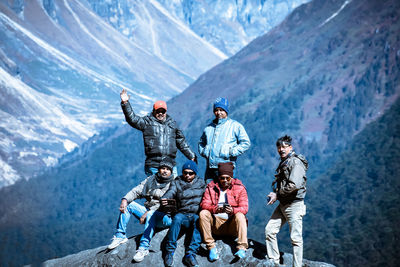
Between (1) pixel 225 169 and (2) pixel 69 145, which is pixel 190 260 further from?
(2) pixel 69 145

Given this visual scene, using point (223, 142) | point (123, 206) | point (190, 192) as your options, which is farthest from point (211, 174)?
point (123, 206)

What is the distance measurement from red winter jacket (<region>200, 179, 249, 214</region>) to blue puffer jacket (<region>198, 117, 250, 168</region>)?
0.76 m

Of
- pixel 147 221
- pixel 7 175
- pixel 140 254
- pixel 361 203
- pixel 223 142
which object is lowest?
pixel 140 254

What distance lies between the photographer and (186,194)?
25.3ft

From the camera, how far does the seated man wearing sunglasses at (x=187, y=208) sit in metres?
7.46

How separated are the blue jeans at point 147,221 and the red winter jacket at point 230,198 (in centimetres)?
A: 84

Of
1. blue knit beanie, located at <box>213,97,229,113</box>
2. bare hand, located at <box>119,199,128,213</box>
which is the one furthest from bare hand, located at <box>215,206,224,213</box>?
blue knit beanie, located at <box>213,97,229,113</box>

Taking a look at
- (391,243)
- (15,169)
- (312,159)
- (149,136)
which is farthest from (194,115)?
(149,136)

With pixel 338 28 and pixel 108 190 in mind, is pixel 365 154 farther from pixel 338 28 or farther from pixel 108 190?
pixel 108 190

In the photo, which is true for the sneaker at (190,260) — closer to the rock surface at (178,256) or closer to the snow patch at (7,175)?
the rock surface at (178,256)

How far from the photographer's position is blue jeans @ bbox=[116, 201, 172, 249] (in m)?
7.86

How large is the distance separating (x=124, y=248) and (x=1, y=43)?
195 metres

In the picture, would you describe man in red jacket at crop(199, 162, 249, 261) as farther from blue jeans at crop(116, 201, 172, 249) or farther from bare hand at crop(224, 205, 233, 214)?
blue jeans at crop(116, 201, 172, 249)

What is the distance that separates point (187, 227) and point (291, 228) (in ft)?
5.74
